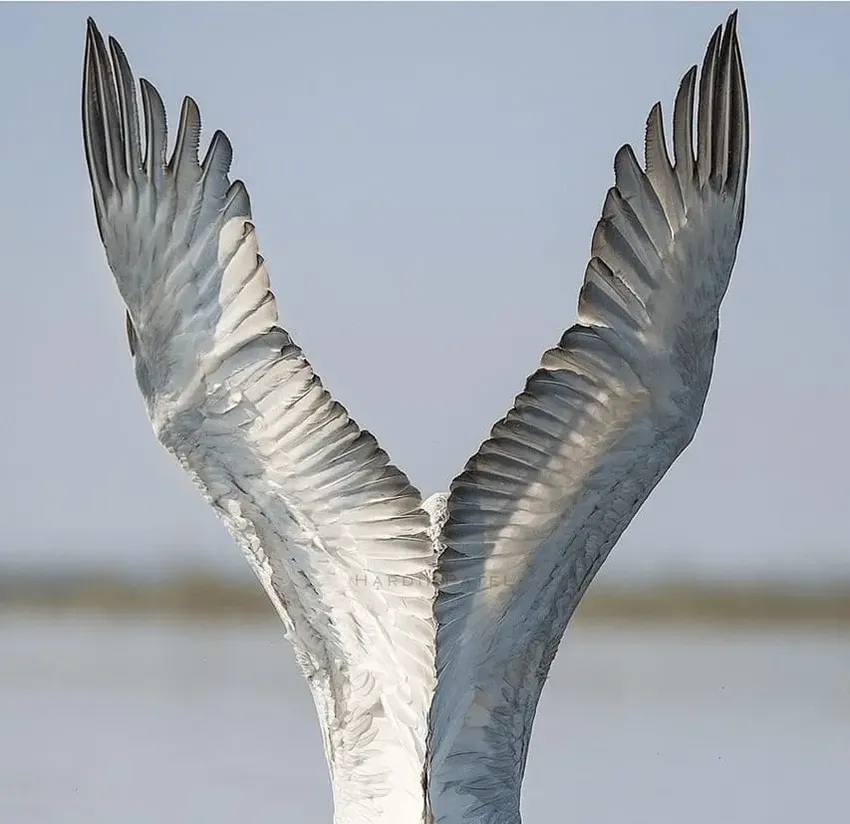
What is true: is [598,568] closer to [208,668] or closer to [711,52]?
[711,52]

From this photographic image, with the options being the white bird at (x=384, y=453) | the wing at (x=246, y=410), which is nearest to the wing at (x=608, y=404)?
the white bird at (x=384, y=453)

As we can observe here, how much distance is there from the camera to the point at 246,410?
6.34 meters

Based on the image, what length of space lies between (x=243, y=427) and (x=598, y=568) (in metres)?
1.23

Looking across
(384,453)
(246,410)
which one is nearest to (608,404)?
(384,453)

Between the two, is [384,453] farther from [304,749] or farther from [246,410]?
[304,749]

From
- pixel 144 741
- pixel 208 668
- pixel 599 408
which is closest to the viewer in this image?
pixel 599 408

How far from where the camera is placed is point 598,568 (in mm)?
6410

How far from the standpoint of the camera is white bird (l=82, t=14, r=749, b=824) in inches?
243

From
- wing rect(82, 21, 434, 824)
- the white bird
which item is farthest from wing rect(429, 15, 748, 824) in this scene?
wing rect(82, 21, 434, 824)

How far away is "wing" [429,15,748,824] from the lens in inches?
242

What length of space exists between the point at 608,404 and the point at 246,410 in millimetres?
1154

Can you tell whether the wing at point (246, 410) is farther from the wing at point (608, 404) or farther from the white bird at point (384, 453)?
the wing at point (608, 404)

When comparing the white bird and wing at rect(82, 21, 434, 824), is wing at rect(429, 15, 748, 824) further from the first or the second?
wing at rect(82, 21, 434, 824)

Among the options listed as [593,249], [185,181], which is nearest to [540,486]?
[593,249]
